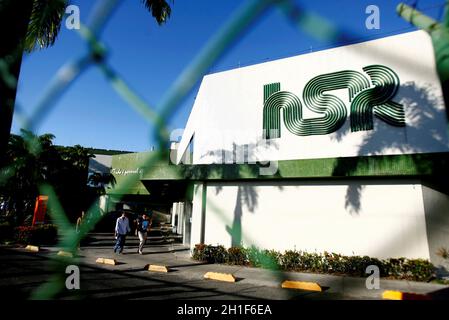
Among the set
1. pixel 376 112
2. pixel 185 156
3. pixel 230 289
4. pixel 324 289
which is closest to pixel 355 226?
pixel 324 289

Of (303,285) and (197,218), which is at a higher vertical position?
(197,218)

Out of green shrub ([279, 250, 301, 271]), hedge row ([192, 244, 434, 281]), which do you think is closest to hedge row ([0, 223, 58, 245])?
hedge row ([192, 244, 434, 281])

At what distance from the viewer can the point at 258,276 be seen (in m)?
10.9

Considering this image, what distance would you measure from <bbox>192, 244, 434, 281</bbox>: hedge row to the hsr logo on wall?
5.40 meters

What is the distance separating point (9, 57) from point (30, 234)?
18.4 m

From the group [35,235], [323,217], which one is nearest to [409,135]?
[323,217]

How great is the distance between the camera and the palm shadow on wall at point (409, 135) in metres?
11.6

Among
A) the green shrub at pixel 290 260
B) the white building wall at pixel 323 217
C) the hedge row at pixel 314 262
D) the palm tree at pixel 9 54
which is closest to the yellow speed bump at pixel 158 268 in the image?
the hedge row at pixel 314 262

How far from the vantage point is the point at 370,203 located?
1209cm

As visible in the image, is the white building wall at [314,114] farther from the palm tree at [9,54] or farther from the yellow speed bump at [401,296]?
the palm tree at [9,54]

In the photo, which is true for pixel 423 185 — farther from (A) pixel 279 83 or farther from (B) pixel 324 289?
(A) pixel 279 83

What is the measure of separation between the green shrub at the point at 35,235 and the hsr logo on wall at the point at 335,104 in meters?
14.0

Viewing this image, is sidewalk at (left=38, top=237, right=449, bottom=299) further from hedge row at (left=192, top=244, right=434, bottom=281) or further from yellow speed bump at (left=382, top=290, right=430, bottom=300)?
hedge row at (left=192, top=244, right=434, bottom=281)

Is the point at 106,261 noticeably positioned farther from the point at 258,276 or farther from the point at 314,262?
the point at 314,262
